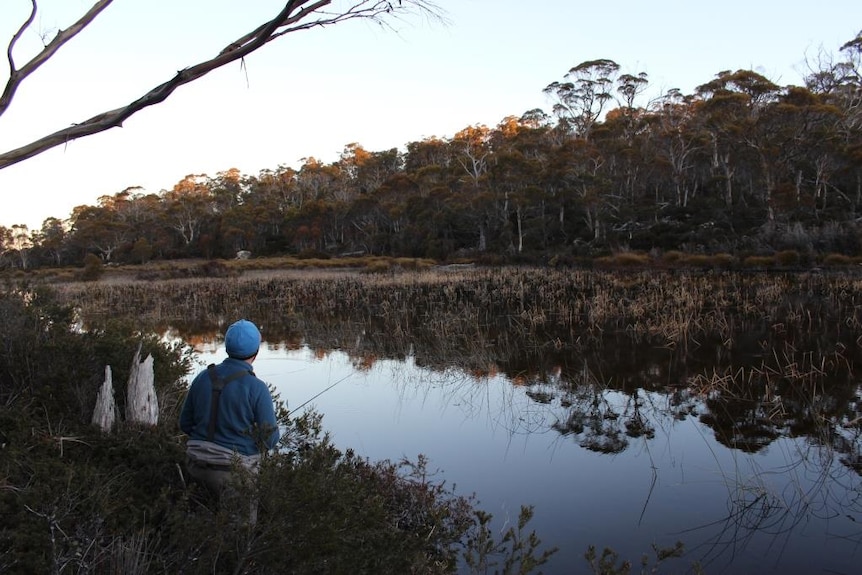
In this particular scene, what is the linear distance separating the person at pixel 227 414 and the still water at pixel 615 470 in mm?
2138

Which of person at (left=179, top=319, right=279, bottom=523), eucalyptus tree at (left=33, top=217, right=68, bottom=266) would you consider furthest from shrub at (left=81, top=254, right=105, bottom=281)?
person at (left=179, top=319, right=279, bottom=523)

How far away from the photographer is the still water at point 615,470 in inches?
171

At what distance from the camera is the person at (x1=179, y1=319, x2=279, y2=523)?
3256 millimetres

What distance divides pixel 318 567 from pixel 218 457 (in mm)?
932

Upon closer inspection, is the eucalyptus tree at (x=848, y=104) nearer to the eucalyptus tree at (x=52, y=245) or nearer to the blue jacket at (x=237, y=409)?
the blue jacket at (x=237, y=409)

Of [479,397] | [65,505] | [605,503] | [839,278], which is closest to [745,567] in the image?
[605,503]

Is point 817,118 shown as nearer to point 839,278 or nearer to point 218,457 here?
point 839,278

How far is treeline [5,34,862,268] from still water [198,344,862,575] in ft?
23.3

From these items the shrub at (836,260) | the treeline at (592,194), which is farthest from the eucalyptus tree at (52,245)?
the shrub at (836,260)

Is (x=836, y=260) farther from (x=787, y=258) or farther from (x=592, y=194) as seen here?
(x=592, y=194)

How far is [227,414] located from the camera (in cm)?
326

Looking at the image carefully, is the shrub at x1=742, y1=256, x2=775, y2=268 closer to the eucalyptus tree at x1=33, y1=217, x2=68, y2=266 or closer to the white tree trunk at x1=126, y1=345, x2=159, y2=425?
the white tree trunk at x1=126, y1=345, x2=159, y2=425

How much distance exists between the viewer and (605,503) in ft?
16.6

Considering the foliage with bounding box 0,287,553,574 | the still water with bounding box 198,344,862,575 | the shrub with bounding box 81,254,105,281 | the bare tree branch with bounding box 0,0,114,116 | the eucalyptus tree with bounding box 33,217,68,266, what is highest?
the eucalyptus tree with bounding box 33,217,68,266
